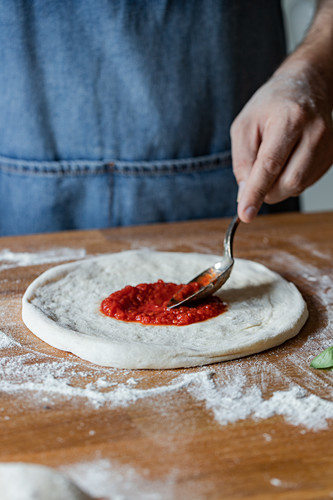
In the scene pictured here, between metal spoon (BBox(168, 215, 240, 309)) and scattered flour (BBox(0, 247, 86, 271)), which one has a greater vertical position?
metal spoon (BBox(168, 215, 240, 309))

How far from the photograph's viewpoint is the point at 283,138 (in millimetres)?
1523

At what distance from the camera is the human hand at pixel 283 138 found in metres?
1.52

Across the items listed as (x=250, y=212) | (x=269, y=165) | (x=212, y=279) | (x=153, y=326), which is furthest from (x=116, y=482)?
(x=269, y=165)

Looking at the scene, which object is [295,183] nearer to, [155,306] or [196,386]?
[155,306]

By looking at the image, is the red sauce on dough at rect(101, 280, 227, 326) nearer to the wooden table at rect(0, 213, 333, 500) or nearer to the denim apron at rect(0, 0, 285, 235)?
the wooden table at rect(0, 213, 333, 500)

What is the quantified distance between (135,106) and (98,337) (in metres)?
1.08

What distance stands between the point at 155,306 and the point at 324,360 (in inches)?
17.0

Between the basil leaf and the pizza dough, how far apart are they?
11 centimetres

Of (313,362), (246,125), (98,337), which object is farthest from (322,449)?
(246,125)

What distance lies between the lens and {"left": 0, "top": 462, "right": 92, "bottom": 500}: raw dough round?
73 cm

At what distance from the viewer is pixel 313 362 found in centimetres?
112

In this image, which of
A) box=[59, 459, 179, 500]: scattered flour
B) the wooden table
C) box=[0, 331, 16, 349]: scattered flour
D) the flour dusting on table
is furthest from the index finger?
box=[59, 459, 179, 500]: scattered flour

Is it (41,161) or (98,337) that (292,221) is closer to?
(41,161)

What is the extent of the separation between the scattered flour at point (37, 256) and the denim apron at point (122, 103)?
30 centimetres
